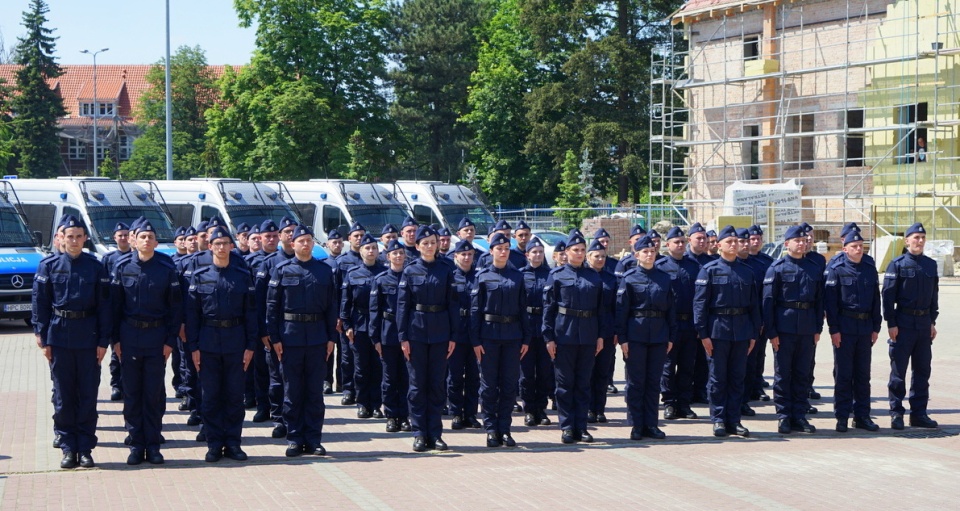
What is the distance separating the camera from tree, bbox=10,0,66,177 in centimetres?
7506

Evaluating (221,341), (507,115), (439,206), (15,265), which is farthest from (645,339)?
(507,115)

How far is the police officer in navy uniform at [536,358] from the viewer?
11.1m

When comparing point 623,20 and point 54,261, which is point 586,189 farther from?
point 54,261

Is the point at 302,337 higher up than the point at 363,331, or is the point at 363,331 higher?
the point at 302,337

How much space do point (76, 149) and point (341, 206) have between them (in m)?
79.8

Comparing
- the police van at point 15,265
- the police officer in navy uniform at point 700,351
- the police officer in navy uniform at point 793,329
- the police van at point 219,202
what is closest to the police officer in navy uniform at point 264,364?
the police officer in navy uniform at point 700,351

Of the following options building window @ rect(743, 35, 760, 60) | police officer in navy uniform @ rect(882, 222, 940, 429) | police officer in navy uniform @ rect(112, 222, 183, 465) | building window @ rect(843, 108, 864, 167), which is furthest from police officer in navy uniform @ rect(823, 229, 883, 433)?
building window @ rect(743, 35, 760, 60)

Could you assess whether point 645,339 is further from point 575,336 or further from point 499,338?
point 499,338

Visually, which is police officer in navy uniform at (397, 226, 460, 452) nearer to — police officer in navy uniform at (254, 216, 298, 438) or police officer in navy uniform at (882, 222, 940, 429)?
police officer in navy uniform at (254, 216, 298, 438)

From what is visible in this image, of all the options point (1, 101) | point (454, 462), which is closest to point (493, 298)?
point (454, 462)

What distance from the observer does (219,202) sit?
70.8 feet

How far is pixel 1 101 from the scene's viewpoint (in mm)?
73688

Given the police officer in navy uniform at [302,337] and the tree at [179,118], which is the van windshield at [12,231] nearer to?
the police officer in navy uniform at [302,337]

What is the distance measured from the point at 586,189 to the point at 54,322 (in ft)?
120
